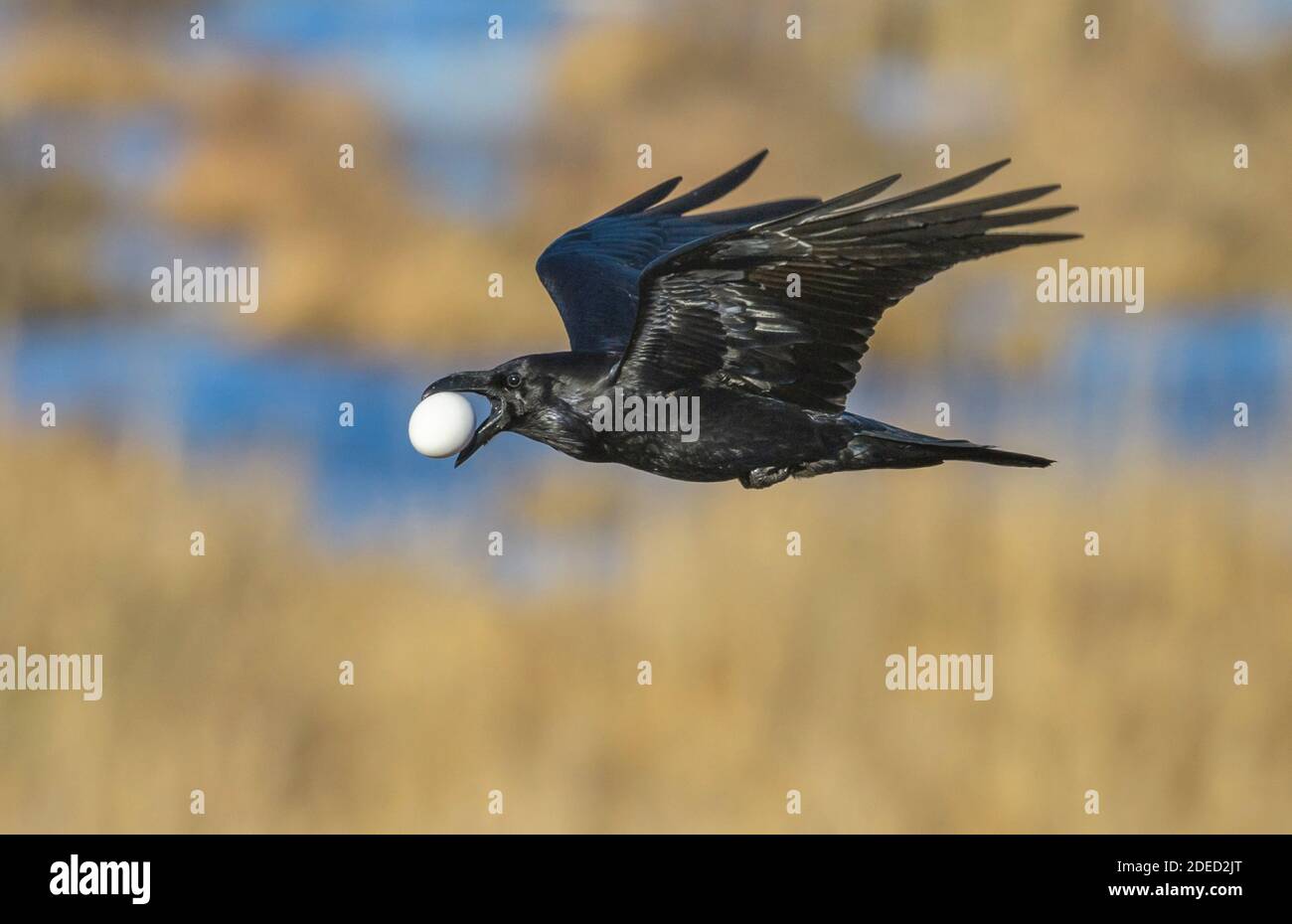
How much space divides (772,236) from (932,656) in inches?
141

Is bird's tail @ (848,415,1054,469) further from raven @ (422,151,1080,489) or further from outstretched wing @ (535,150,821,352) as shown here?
outstretched wing @ (535,150,821,352)

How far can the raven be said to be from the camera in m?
4.36

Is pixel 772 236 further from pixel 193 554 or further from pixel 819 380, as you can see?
pixel 193 554

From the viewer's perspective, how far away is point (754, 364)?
4.62m

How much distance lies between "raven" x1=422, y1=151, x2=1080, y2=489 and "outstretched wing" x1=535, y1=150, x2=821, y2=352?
60 cm

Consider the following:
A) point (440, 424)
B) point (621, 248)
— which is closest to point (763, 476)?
point (440, 424)

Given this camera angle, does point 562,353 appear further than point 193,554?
No

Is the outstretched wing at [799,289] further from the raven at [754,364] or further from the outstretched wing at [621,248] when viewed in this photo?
the outstretched wing at [621,248]

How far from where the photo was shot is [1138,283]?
8359 millimetres

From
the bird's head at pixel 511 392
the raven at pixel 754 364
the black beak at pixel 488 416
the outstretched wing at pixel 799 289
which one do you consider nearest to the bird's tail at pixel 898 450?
the raven at pixel 754 364

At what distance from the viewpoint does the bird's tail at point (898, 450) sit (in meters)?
4.44

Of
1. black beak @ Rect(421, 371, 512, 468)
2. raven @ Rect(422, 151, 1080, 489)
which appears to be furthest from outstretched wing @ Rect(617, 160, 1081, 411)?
black beak @ Rect(421, 371, 512, 468)

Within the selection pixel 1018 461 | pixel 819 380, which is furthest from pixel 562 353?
pixel 1018 461

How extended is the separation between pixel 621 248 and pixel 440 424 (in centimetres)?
129
